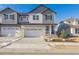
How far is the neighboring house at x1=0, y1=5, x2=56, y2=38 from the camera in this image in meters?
6.75

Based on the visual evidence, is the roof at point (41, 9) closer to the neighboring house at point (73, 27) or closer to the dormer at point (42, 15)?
the dormer at point (42, 15)

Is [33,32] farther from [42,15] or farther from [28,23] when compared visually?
[42,15]

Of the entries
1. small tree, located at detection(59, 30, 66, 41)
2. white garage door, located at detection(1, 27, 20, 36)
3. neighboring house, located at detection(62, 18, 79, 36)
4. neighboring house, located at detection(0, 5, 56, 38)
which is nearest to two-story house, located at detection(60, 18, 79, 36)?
neighboring house, located at detection(62, 18, 79, 36)

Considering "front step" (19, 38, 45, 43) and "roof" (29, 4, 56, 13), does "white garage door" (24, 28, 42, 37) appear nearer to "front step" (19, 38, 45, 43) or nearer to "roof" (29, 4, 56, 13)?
"front step" (19, 38, 45, 43)

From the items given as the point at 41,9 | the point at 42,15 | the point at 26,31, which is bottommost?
the point at 26,31

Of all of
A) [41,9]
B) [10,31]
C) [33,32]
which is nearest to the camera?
[41,9]

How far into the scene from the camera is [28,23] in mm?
6844

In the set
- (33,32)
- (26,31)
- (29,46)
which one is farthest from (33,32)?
(29,46)

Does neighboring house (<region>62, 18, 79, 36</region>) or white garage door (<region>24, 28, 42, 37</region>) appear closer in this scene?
neighboring house (<region>62, 18, 79, 36</region>)

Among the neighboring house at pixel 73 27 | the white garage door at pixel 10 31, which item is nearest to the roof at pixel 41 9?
the neighboring house at pixel 73 27

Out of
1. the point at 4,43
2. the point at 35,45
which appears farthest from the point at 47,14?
the point at 4,43

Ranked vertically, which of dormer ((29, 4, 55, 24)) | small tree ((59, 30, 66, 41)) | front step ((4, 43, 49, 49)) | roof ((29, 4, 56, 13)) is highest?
roof ((29, 4, 56, 13))
